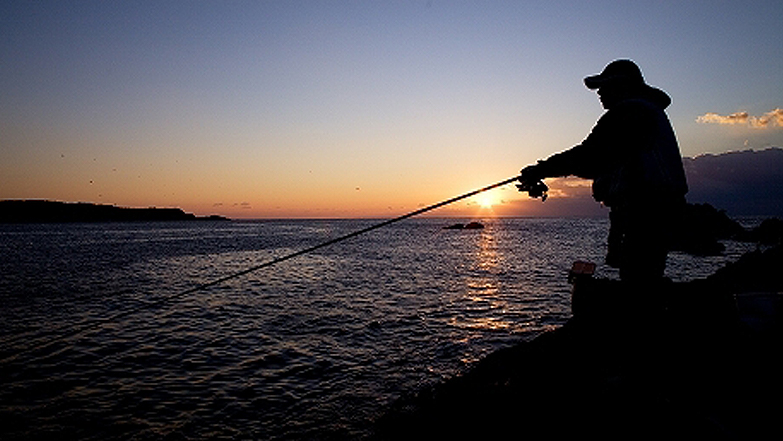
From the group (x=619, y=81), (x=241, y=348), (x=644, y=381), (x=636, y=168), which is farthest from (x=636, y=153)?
(x=241, y=348)

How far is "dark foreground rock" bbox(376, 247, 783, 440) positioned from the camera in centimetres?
402

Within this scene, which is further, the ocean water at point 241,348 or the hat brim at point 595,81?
the ocean water at point 241,348

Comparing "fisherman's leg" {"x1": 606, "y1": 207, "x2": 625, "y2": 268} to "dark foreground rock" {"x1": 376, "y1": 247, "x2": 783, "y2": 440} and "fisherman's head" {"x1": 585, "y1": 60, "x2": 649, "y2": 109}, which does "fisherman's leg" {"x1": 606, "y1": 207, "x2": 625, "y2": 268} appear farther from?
"fisherman's head" {"x1": 585, "y1": 60, "x2": 649, "y2": 109}

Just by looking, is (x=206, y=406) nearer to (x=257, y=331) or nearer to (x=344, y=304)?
(x=257, y=331)

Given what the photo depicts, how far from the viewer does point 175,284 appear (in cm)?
2467

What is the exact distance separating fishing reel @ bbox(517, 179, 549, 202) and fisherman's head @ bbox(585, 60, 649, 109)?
118 centimetres

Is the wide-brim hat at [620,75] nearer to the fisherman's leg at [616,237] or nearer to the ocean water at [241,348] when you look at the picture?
the fisherman's leg at [616,237]

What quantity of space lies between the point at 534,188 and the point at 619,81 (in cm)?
144

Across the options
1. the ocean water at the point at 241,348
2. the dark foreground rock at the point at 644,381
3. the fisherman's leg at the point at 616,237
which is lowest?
the ocean water at the point at 241,348

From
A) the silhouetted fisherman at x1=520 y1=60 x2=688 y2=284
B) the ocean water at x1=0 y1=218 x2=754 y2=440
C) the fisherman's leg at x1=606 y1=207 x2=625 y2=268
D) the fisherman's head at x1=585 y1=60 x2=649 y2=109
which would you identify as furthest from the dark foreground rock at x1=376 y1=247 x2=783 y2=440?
the ocean water at x1=0 y1=218 x2=754 y2=440

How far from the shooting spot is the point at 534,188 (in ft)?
16.0

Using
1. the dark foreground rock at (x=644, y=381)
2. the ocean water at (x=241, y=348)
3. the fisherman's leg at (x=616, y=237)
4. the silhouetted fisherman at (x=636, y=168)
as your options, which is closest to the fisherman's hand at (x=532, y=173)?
the silhouetted fisherman at (x=636, y=168)

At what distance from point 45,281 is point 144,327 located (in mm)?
16734

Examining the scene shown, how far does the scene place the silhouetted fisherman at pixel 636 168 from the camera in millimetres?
3961
